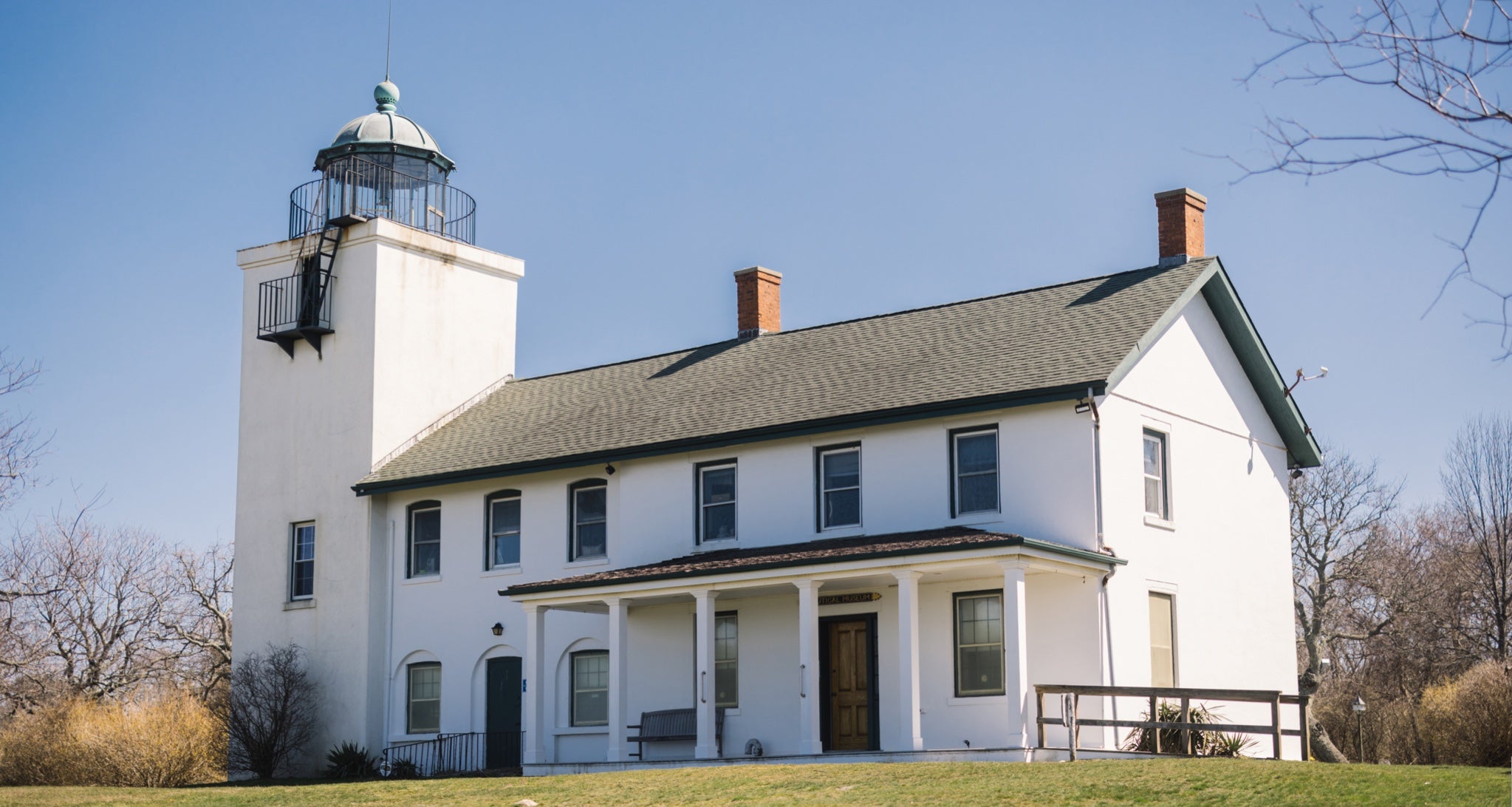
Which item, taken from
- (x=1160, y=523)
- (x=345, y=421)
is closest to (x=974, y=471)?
(x=1160, y=523)

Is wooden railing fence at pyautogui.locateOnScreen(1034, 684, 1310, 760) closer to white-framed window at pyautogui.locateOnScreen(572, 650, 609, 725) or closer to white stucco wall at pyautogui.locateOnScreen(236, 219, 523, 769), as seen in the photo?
white-framed window at pyautogui.locateOnScreen(572, 650, 609, 725)

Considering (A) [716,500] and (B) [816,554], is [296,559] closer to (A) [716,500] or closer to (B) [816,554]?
(A) [716,500]

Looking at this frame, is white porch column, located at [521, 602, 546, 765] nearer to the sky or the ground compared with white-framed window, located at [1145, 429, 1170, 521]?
nearer to the ground

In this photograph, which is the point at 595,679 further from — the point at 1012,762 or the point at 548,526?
the point at 1012,762

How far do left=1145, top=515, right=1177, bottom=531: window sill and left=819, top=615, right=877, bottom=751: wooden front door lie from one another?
160 inches

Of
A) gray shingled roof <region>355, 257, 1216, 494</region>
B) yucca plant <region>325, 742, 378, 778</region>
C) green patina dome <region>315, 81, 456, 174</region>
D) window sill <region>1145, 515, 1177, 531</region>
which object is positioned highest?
green patina dome <region>315, 81, 456, 174</region>

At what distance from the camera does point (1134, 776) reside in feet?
51.3

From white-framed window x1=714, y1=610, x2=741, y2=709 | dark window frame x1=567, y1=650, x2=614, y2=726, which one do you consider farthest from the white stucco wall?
white-framed window x1=714, y1=610, x2=741, y2=709

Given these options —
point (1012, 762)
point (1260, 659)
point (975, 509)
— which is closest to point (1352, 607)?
point (1260, 659)

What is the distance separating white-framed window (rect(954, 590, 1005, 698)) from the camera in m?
21.2

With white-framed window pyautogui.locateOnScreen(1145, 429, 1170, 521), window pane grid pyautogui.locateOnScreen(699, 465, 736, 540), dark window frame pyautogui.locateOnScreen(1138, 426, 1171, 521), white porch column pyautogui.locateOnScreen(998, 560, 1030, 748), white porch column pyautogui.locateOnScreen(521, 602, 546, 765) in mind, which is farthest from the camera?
window pane grid pyautogui.locateOnScreen(699, 465, 736, 540)

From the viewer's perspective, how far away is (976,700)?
69.2 ft

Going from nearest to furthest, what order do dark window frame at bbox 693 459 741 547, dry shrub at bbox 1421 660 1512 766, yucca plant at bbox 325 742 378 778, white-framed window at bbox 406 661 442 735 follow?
dry shrub at bbox 1421 660 1512 766, dark window frame at bbox 693 459 741 547, yucca plant at bbox 325 742 378 778, white-framed window at bbox 406 661 442 735

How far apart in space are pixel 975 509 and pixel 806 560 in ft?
8.89
